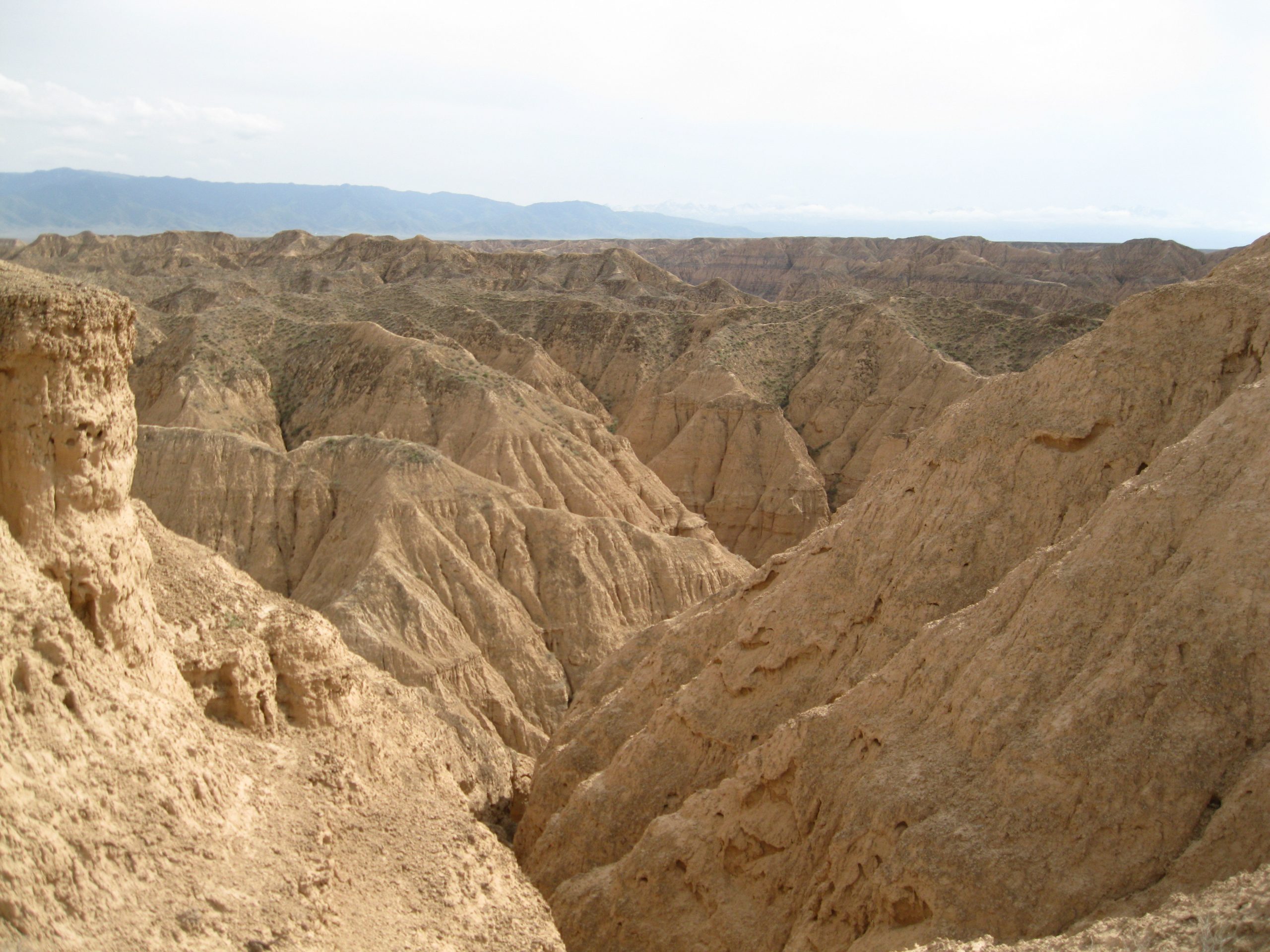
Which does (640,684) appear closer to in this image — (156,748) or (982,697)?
(982,697)

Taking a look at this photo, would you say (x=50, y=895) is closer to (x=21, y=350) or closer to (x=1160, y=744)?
(x=21, y=350)

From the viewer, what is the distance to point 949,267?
342ft

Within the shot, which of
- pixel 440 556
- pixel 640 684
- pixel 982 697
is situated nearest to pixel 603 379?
pixel 440 556

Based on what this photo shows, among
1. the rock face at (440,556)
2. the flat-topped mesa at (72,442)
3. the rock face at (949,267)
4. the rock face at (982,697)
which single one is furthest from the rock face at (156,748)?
the rock face at (949,267)

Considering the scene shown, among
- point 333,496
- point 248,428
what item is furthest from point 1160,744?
point 248,428

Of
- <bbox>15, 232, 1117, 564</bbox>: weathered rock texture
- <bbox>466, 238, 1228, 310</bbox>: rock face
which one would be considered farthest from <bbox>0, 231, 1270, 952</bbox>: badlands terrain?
<bbox>466, 238, 1228, 310</bbox>: rock face

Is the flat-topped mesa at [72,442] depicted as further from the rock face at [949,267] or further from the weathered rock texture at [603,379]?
the rock face at [949,267]

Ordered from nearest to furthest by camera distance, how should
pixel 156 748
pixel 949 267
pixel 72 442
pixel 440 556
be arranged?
pixel 72 442 → pixel 156 748 → pixel 440 556 → pixel 949 267

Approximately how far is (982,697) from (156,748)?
380 inches

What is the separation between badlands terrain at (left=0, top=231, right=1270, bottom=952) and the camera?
10.5 meters

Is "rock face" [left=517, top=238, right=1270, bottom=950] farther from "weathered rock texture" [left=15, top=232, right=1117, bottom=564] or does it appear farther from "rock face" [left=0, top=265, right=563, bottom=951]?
"weathered rock texture" [left=15, top=232, right=1117, bottom=564]

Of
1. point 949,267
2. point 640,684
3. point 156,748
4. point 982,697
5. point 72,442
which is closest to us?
point 72,442

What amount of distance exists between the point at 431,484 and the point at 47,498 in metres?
19.5

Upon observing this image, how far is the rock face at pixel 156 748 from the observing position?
9781 mm
